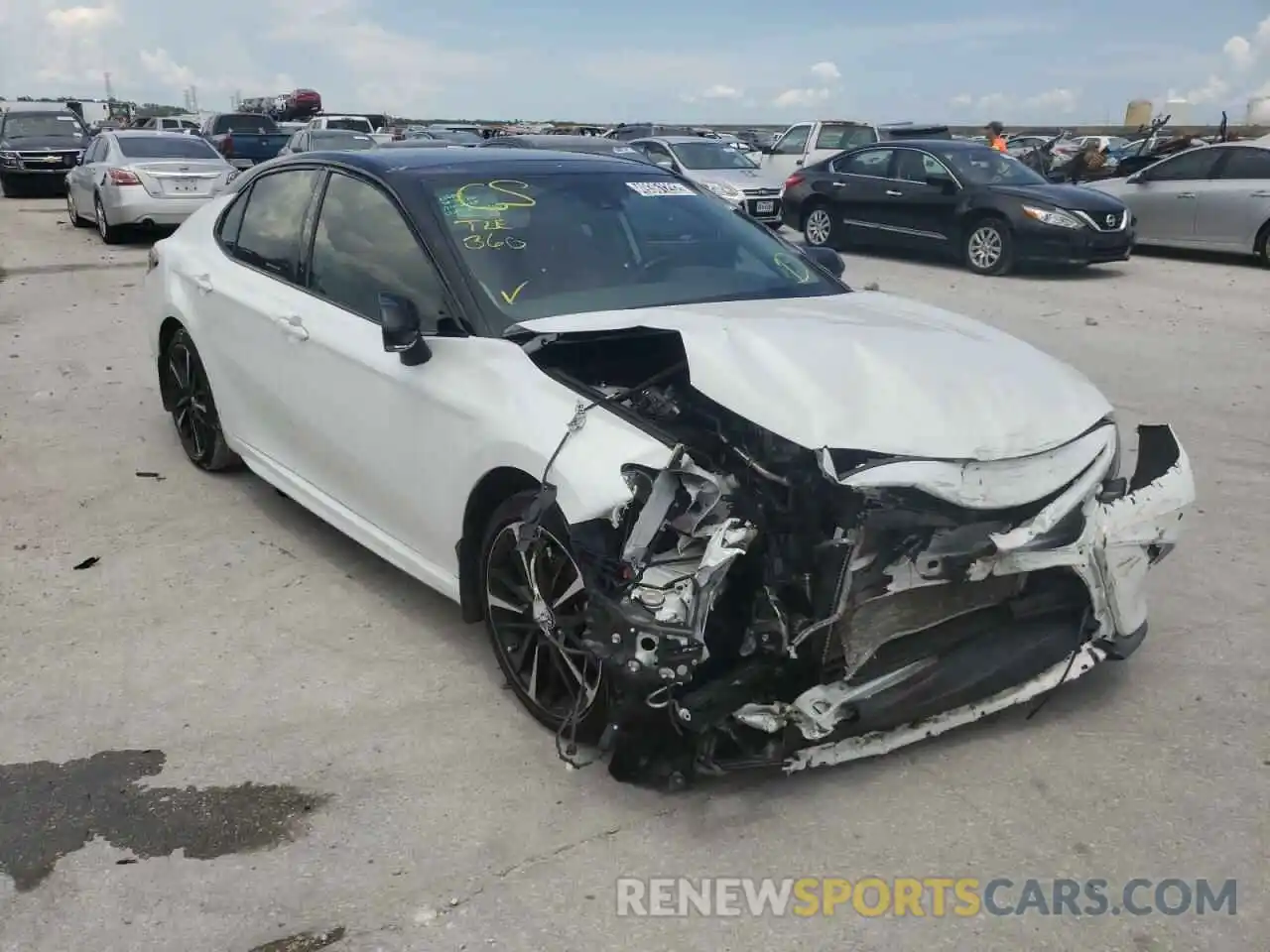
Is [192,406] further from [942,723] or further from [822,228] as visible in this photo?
[822,228]

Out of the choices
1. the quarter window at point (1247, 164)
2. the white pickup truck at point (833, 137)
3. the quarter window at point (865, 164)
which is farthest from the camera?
the white pickup truck at point (833, 137)

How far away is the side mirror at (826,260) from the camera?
5020mm

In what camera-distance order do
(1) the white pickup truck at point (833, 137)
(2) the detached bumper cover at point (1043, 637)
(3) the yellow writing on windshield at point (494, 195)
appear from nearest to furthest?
(2) the detached bumper cover at point (1043, 637), (3) the yellow writing on windshield at point (494, 195), (1) the white pickup truck at point (833, 137)

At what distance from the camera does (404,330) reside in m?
3.78

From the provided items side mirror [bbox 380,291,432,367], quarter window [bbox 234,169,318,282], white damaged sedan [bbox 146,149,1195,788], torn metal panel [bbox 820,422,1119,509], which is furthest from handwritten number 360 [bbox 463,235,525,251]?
torn metal panel [bbox 820,422,1119,509]

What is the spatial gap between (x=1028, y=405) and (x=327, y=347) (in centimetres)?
260

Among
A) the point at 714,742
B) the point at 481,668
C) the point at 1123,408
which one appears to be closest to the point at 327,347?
the point at 481,668

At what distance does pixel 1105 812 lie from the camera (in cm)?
321

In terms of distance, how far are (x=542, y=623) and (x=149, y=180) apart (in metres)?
14.0

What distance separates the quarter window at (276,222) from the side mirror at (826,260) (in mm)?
2192

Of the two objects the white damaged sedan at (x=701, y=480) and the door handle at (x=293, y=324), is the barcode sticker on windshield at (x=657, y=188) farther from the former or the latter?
the door handle at (x=293, y=324)

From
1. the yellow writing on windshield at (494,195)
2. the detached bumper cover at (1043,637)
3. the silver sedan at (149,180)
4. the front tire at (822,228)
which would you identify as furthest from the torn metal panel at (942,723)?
the silver sedan at (149,180)

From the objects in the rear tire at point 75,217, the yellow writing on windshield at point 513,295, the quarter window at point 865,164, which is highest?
the quarter window at point 865,164

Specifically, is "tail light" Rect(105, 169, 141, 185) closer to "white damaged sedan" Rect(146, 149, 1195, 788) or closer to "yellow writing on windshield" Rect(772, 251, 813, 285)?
"white damaged sedan" Rect(146, 149, 1195, 788)
